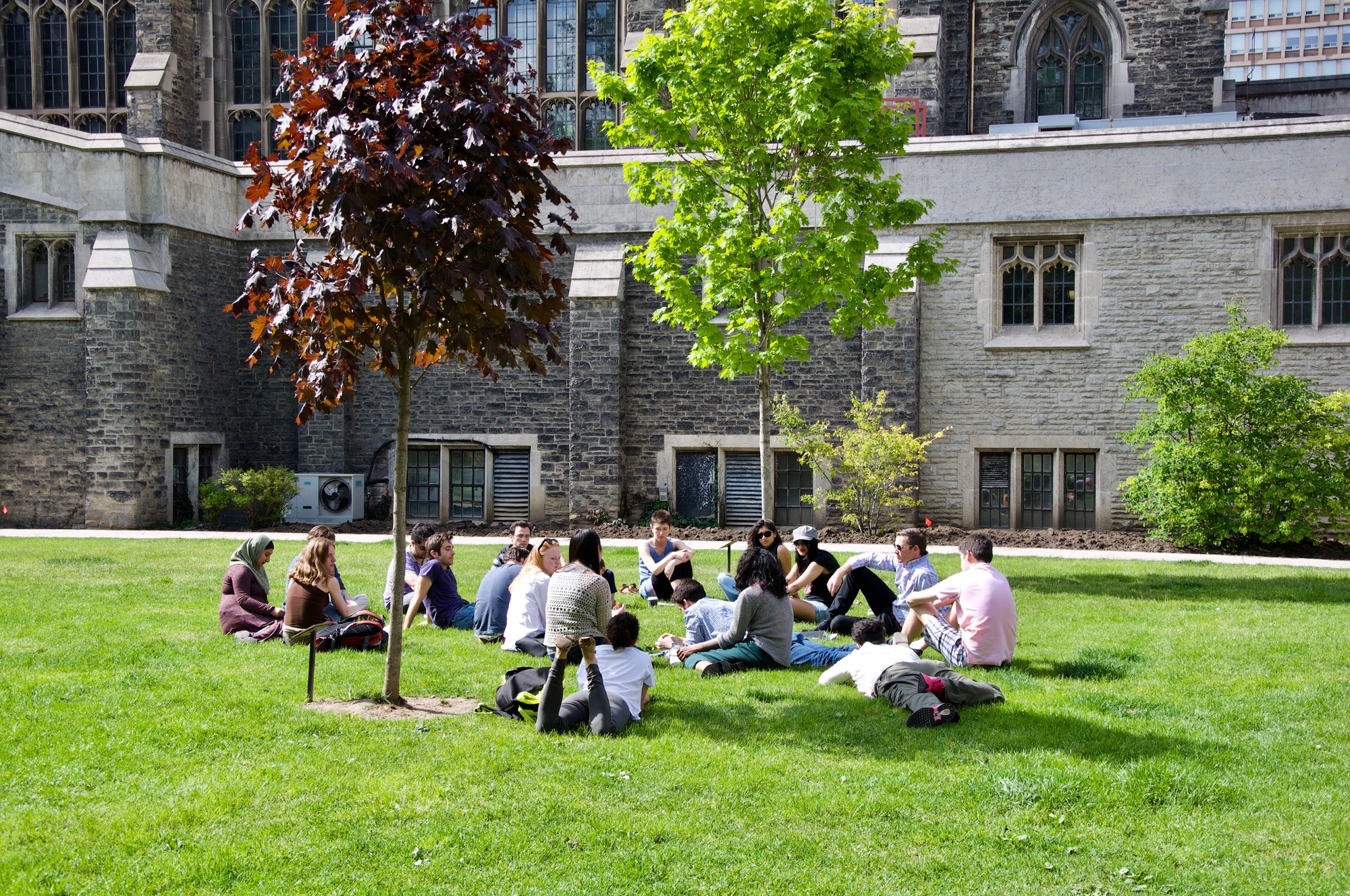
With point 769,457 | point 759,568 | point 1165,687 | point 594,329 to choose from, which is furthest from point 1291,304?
point 759,568

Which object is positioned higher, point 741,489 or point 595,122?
point 595,122

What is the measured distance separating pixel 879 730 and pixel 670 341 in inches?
497

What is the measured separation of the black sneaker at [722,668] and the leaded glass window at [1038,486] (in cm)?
1091

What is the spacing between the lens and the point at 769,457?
13.2 meters

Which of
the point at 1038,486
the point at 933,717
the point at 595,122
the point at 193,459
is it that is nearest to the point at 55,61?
the point at 595,122

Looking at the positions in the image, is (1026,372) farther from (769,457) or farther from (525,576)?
(525,576)

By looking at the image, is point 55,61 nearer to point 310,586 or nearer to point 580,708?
point 310,586

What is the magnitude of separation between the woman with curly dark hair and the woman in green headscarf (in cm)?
353

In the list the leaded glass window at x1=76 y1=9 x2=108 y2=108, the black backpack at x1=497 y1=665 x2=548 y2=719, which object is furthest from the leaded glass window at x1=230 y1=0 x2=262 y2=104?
the black backpack at x1=497 y1=665 x2=548 y2=719

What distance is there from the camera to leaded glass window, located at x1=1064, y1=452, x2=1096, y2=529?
1766 centimetres

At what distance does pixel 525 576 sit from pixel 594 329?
973 cm

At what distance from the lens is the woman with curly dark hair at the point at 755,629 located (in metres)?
8.01

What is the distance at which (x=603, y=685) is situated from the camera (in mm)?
6598

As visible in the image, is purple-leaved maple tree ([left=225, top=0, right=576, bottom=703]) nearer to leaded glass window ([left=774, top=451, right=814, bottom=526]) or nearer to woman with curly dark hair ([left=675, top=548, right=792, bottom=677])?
woman with curly dark hair ([left=675, top=548, right=792, bottom=677])
